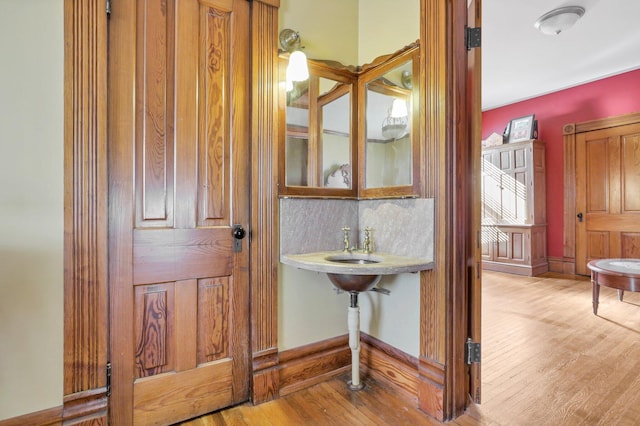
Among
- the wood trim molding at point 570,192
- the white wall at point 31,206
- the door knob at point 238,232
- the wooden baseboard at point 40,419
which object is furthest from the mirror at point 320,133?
the wood trim molding at point 570,192

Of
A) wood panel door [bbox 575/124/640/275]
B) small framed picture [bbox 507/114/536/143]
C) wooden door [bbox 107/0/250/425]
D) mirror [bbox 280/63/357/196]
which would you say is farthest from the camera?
small framed picture [bbox 507/114/536/143]

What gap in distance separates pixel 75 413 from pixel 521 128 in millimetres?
6233

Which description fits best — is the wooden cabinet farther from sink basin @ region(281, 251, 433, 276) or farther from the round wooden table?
sink basin @ region(281, 251, 433, 276)

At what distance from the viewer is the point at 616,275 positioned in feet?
10.1

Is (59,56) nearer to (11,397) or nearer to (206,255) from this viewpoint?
(206,255)

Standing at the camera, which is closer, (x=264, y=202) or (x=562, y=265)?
(x=264, y=202)

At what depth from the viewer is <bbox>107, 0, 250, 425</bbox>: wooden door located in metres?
1.51

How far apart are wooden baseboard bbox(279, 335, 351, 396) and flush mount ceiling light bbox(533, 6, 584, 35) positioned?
3419mm

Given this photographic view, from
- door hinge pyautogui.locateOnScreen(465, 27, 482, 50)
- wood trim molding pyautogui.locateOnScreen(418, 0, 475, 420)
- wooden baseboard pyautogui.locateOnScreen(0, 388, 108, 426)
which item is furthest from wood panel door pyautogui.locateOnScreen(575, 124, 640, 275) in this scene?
wooden baseboard pyautogui.locateOnScreen(0, 388, 108, 426)

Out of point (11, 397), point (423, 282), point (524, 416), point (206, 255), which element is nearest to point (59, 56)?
point (206, 255)

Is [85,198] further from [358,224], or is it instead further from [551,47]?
[551,47]

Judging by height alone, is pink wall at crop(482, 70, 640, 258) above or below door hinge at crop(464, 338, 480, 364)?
above

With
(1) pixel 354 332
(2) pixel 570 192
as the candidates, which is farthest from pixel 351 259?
(2) pixel 570 192

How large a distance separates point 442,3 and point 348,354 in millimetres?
2140
